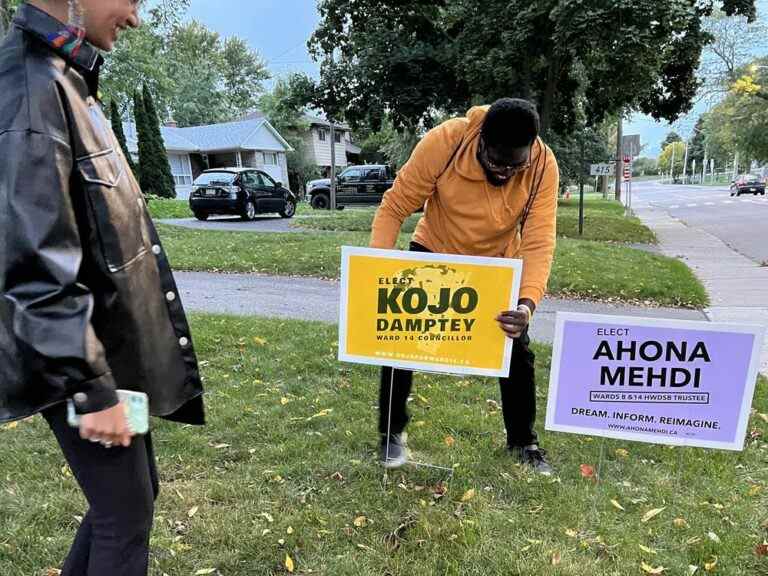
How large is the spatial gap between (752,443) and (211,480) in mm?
3184

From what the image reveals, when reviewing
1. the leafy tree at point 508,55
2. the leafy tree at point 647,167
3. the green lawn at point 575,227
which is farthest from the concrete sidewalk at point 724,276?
the leafy tree at point 647,167

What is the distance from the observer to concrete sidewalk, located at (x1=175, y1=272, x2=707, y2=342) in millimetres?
6727

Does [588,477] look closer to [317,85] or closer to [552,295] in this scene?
[552,295]

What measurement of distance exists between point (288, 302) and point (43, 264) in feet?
20.1

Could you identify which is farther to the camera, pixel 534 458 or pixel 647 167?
pixel 647 167

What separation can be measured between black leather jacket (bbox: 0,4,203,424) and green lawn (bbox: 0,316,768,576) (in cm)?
146

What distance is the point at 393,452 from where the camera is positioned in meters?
3.24

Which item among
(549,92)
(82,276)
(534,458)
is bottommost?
(534,458)

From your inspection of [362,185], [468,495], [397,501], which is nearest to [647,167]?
[362,185]

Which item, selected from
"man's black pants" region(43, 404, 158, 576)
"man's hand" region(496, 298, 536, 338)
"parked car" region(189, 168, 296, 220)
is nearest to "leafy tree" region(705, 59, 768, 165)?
"parked car" region(189, 168, 296, 220)

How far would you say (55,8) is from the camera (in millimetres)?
1343

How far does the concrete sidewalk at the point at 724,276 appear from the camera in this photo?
6984 mm

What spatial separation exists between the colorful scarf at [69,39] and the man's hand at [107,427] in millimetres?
830

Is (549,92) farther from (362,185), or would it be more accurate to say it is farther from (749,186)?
(749,186)
